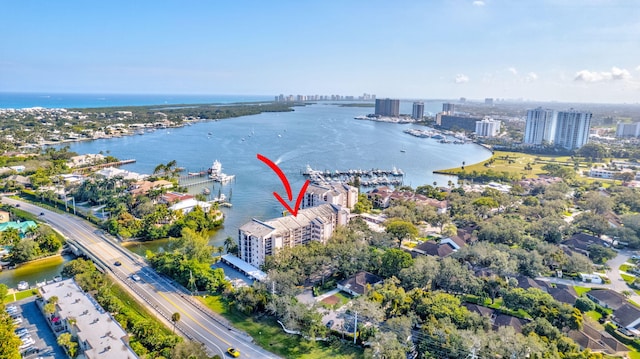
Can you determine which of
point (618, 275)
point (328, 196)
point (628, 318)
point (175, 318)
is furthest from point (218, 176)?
point (628, 318)

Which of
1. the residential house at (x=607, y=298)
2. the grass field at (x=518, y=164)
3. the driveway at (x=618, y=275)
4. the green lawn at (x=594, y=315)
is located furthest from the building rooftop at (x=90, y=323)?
the grass field at (x=518, y=164)

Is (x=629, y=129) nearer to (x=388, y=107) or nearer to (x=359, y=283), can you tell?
(x=388, y=107)

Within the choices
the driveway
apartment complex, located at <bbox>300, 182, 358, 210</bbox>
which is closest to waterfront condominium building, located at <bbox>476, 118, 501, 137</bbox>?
apartment complex, located at <bbox>300, 182, 358, 210</bbox>

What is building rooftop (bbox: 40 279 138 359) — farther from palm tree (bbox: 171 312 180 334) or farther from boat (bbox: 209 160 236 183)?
boat (bbox: 209 160 236 183)

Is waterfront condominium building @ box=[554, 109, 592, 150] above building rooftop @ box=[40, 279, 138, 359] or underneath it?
above

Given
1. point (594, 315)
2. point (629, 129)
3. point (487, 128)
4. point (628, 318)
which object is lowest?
point (594, 315)

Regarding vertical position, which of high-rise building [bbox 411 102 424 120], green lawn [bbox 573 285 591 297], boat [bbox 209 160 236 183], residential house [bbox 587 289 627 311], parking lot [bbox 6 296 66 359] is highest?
high-rise building [bbox 411 102 424 120]
